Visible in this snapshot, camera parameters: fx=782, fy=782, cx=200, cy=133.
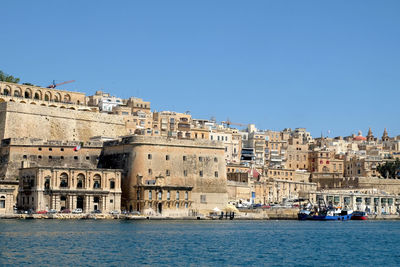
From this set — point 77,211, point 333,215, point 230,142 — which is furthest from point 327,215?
point 77,211

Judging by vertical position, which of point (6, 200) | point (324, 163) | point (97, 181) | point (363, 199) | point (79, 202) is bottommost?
point (79, 202)

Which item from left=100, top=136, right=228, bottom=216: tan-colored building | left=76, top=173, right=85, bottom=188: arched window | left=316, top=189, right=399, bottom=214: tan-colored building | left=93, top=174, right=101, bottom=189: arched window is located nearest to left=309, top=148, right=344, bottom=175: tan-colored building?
left=316, top=189, right=399, bottom=214: tan-colored building

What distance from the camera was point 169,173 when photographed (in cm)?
7450

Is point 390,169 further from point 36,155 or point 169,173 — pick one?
point 36,155

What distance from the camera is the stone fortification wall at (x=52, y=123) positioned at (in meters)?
80.6

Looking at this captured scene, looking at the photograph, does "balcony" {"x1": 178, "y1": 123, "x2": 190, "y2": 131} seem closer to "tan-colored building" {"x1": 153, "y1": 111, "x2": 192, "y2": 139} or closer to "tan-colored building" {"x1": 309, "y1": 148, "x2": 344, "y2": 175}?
"tan-colored building" {"x1": 153, "y1": 111, "x2": 192, "y2": 139}

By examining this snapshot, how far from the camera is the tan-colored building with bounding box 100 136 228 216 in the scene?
7206 centimetres

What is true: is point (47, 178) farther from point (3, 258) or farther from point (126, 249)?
point (3, 258)

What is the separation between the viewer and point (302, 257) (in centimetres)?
4131

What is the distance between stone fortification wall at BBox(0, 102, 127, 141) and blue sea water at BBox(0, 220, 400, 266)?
20001 mm

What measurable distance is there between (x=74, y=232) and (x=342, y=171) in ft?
251

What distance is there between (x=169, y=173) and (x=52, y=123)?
16506 mm

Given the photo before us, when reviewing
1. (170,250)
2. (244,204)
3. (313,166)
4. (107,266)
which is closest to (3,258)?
(107,266)

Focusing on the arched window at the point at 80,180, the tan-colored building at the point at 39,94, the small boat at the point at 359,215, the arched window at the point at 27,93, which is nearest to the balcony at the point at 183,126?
the tan-colored building at the point at 39,94
